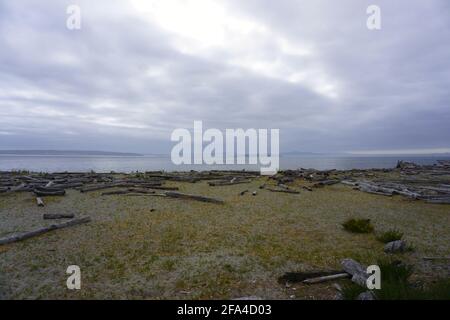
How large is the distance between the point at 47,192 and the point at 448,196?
87.8 ft

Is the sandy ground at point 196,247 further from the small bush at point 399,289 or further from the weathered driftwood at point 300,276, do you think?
the small bush at point 399,289

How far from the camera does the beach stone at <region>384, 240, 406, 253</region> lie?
8.79 metres

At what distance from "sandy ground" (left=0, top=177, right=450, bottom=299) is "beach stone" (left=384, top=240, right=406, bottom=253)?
25 cm

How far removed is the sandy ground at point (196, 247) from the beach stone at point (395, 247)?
0.25 metres

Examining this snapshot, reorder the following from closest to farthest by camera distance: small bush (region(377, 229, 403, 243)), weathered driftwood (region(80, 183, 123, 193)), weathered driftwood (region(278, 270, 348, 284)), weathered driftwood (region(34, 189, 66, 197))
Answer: weathered driftwood (region(278, 270, 348, 284)) → small bush (region(377, 229, 403, 243)) → weathered driftwood (region(34, 189, 66, 197)) → weathered driftwood (region(80, 183, 123, 193))

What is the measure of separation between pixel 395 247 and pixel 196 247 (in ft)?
21.0

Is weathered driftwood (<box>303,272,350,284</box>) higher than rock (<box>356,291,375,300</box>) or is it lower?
lower

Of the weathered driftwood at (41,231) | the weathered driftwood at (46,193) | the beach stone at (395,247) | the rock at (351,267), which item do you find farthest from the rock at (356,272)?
the weathered driftwood at (46,193)

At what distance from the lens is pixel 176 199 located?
17656mm

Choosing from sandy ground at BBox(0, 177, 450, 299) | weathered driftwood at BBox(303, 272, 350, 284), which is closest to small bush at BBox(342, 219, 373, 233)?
sandy ground at BBox(0, 177, 450, 299)

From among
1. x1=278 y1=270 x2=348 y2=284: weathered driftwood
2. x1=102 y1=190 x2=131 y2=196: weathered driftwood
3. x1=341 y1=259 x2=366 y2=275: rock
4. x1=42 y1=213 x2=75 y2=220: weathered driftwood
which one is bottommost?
x1=278 y1=270 x2=348 y2=284: weathered driftwood

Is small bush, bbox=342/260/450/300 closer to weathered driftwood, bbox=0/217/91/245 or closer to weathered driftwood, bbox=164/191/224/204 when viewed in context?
weathered driftwood, bbox=0/217/91/245

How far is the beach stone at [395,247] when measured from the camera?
879cm
